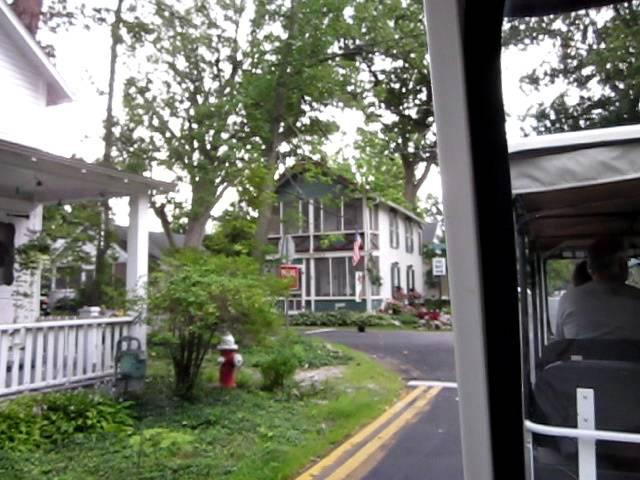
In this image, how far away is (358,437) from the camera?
18.1ft

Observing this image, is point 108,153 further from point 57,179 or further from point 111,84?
point 57,179

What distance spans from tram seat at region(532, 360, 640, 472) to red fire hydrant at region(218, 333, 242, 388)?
5471 mm

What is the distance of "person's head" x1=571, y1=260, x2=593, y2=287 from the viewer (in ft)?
6.80

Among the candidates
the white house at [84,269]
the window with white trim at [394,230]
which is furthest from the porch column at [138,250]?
the window with white trim at [394,230]

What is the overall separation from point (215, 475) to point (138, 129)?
458 inches

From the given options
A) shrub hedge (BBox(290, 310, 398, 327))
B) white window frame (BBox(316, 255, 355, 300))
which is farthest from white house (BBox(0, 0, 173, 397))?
white window frame (BBox(316, 255, 355, 300))

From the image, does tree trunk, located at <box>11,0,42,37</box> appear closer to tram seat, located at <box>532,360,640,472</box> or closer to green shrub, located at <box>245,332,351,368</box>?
green shrub, located at <box>245,332,351,368</box>

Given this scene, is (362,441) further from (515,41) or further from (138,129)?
(138,129)

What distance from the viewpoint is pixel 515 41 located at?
1.82 m

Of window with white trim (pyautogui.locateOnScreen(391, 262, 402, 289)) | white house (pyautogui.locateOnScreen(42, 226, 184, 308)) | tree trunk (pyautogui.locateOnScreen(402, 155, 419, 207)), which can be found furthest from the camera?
window with white trim (pyautogui.locateOnScreen(391, 262, 402, 289))

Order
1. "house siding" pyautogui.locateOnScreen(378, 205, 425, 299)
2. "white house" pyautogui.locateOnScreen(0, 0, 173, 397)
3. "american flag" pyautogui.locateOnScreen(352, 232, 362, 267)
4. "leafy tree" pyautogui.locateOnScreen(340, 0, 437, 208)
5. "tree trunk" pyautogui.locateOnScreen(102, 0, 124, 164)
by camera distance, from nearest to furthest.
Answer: "white house" pyautogui.locateOnScreen(0, 0, 173, 397) < "leafy tree" pyautogui.locateOnScreen(340, 0, 437, 208) < "tree trunk" pyautogui.locateOnScreen(102, 0, 124, 164) < "american flag" pyautogui.locateOnScreen(352, 232, 362, 267) < "house siding" pyautogui.locateOnScreen(378, 205, 425, 299)

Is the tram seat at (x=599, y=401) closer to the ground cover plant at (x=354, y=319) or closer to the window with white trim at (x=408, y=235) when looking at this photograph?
the ground cover plant at (x=354, y=319)

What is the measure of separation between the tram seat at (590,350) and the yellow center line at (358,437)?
8.91 feet

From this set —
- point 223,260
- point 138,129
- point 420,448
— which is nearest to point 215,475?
point 420,448
